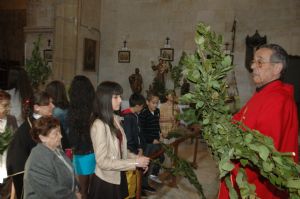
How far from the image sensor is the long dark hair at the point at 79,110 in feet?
12.0

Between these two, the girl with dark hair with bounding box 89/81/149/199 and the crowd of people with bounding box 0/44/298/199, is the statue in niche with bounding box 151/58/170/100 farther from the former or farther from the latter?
the girl with dark hair with bounding box 89/81/149/199

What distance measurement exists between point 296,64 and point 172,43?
474cm

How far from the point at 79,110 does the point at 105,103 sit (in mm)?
984

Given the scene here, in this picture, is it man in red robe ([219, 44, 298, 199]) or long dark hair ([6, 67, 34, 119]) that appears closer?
man in red robe ([219, 44, 298, 199])

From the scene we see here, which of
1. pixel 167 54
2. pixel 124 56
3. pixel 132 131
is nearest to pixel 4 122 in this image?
pixel 132 131

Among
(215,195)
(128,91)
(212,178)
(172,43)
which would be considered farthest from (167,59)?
(215,195)

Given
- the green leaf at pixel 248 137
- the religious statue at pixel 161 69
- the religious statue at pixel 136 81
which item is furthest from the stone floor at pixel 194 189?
the religious statue at pixel 136 81

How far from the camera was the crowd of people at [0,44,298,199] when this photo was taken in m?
2.22

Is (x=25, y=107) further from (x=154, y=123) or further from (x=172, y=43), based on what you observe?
(x=172, y=43)

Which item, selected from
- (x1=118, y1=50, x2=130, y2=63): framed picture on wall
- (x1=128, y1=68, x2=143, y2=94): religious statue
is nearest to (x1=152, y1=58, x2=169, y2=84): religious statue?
(x1=128, y1=68, x2=143, y2=94): religious statue

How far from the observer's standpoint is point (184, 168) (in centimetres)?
212

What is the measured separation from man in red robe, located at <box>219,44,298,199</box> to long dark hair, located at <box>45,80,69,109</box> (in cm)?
249

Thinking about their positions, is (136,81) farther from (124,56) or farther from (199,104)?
(199,104)

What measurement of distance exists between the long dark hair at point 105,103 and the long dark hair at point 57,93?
54.6 inches
